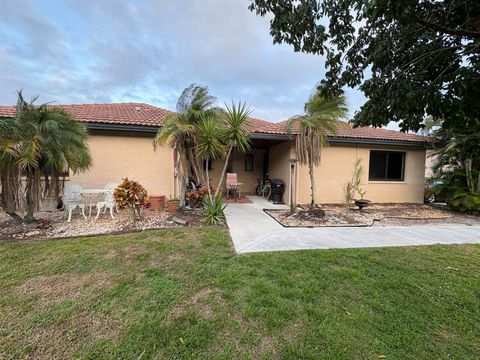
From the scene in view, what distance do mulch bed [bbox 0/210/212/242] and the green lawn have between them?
790mm

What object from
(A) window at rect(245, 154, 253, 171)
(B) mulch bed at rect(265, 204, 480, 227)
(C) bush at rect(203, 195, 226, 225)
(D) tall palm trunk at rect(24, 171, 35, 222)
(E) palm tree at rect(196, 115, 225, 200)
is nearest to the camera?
(D) tall palm trunk at rect(24, 171, 35, 222)

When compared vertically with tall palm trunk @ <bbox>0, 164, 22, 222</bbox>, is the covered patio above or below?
above

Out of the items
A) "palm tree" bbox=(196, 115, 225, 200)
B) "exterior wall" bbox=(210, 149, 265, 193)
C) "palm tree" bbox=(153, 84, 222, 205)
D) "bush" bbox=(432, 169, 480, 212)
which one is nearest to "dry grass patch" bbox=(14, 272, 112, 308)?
"palm tree" bbox=(196, 115, 225, 200)

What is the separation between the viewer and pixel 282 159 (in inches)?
393

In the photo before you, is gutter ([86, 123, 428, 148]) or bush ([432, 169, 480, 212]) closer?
gutter ([86, 123, 428, 148])

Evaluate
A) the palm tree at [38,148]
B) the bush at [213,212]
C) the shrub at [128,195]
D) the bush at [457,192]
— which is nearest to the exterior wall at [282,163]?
the bush at [213,212]

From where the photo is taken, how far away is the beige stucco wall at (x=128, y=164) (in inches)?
310

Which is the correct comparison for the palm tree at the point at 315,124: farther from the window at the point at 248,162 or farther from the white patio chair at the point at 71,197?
the white patio chair at the point at 71,197

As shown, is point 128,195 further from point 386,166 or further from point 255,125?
point 386,166

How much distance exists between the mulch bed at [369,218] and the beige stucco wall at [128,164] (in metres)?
4.13

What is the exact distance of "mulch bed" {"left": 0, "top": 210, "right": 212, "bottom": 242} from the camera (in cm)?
484

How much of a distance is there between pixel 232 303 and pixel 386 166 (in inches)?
410

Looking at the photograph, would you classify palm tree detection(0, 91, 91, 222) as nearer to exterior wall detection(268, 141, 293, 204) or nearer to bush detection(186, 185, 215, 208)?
bush detection(186, 185, 215, 208)

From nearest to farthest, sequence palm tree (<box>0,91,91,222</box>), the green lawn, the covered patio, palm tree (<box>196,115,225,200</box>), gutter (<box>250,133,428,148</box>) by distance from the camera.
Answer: the green lawn → palm tree (<box>0,91,91,222</box>) → palm tree (<box>196,115,225,200</box>) → gutter (<box>250,133,428,148</box>) → the covered patio
